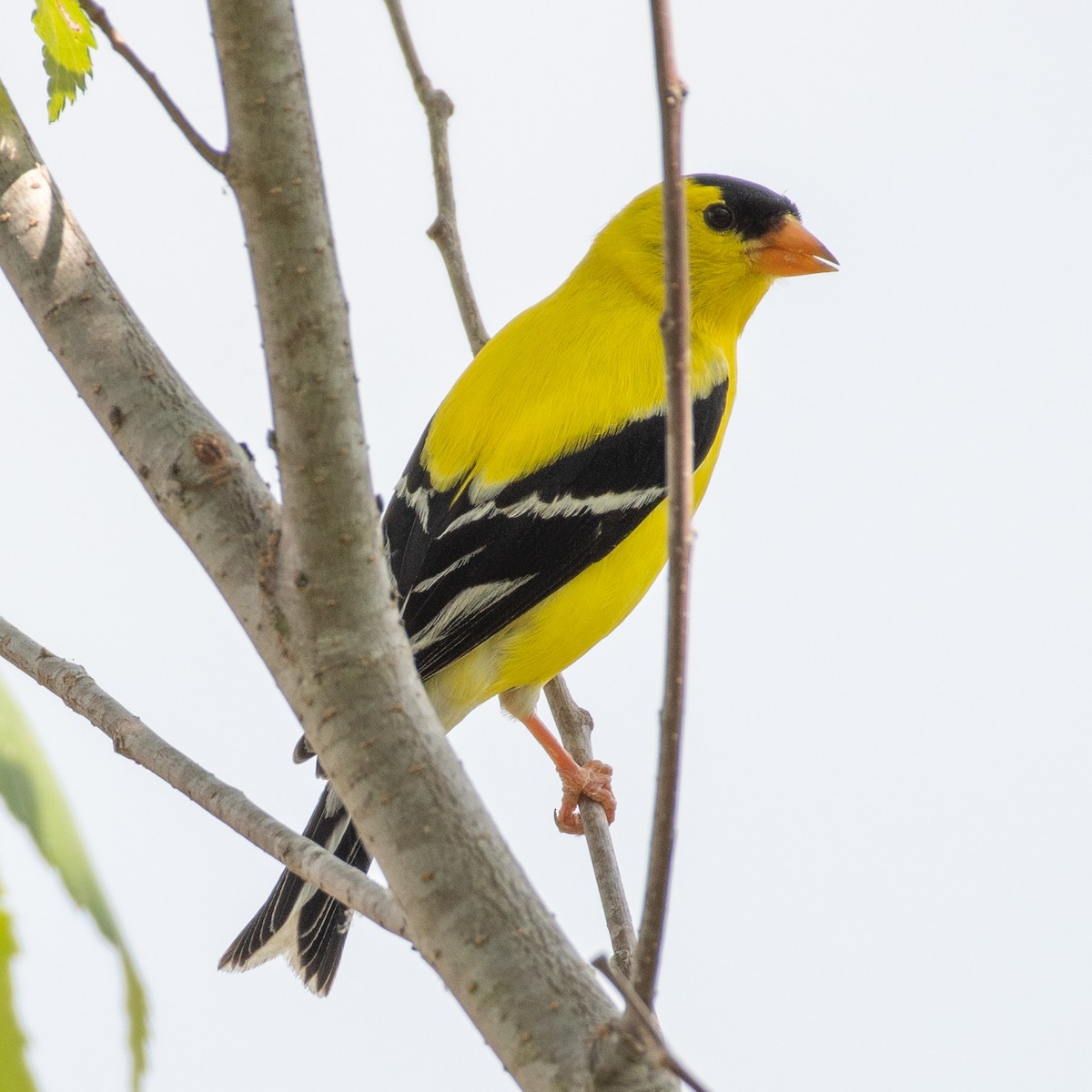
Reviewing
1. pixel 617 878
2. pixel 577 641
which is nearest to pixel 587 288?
pixel 577 641

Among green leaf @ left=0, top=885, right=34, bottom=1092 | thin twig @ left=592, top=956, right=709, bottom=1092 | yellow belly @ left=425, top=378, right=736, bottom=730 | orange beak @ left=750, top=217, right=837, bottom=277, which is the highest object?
orange beak @ left=750, top=217, right=837, bottom=277

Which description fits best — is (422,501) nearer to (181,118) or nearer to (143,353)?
(143,353)

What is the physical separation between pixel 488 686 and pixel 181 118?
6.83ft

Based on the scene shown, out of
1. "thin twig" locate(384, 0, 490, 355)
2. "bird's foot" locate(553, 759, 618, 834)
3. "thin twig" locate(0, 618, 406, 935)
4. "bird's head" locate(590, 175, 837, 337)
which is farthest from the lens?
"bird's head" locate(590, 175, 837, 337)

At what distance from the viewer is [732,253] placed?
384 cm

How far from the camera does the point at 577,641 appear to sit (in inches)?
127

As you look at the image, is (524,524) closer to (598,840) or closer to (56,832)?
(598,840)

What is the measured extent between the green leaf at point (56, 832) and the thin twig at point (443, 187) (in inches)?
77.7

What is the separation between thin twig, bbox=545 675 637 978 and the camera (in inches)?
99.3

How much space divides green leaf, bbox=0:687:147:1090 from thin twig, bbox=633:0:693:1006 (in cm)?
46

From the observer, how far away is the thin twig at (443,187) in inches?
104

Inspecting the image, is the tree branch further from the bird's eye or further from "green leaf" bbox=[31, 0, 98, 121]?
the bird's eye

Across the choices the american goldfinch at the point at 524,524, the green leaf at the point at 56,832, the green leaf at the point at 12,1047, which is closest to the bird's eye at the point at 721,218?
the american goldfinch at the point at 524,524

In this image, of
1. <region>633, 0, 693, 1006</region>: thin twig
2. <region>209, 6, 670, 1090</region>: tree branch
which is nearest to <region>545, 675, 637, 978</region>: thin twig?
<region>209, 6, 670, 1090</region>: tree branch
